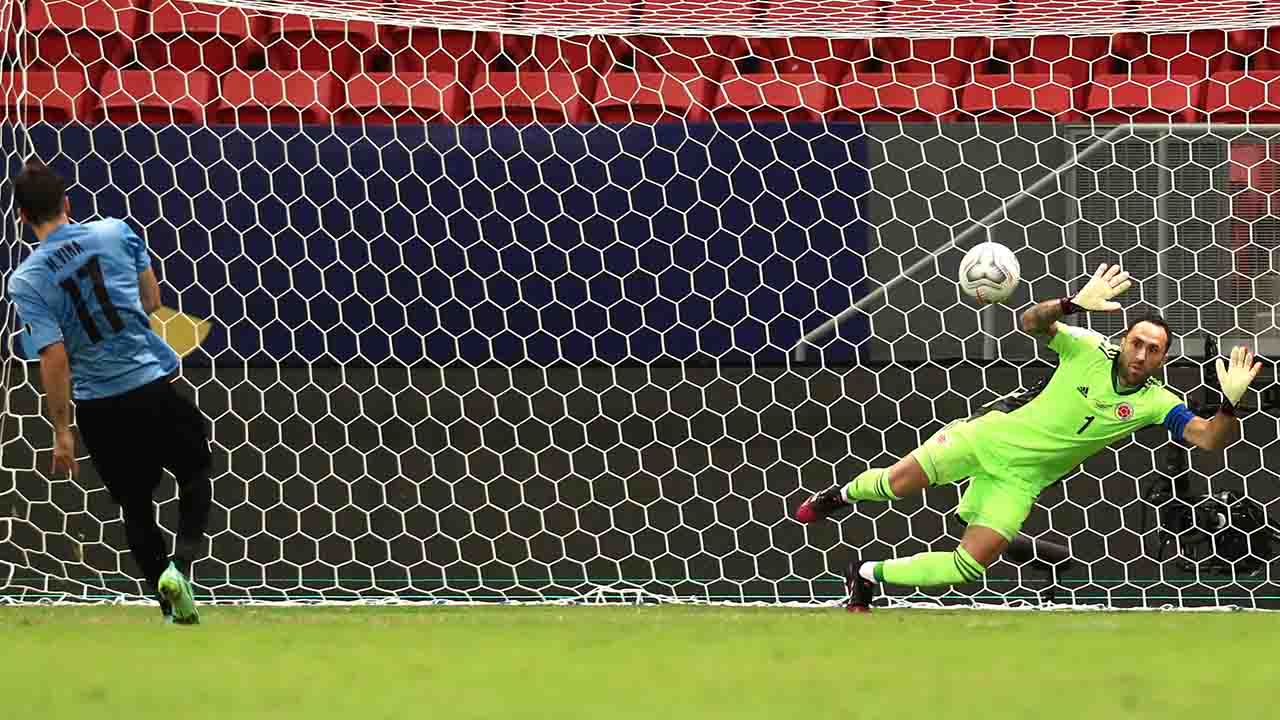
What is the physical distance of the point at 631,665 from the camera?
4.21 metres

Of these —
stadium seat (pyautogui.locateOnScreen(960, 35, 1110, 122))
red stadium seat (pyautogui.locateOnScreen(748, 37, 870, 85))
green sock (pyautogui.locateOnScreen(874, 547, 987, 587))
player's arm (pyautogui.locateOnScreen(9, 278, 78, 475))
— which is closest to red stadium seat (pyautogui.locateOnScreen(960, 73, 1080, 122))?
stadium seat (pyautogui.locateOnScreen(960, 35, 1110, 122))

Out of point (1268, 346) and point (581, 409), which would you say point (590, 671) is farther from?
point (1268, 346)

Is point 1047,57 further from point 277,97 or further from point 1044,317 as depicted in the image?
point 277,97

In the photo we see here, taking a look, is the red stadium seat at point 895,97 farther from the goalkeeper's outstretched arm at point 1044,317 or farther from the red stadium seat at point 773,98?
the goalkeeper's outstretched arm at point 1044,317

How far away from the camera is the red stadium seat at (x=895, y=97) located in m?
7.27

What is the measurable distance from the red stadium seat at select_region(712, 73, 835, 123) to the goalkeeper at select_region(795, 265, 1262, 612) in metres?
1.75

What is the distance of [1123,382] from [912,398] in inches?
34.4

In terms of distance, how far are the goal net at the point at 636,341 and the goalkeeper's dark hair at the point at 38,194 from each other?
1555mm

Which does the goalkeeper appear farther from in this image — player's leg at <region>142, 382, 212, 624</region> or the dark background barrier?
player's leg at <region>142, 382, 212, 624</region>

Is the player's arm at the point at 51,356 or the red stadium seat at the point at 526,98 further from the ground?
the red stadium seat at the point at 526,98

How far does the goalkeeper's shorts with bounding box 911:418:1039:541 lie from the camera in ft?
18.6

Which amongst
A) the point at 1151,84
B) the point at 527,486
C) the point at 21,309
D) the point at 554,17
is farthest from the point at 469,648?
the point at 1151,84

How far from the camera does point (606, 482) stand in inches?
252

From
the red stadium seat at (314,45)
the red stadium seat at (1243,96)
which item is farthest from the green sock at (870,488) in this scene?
the red stadium seat at (314,45)
